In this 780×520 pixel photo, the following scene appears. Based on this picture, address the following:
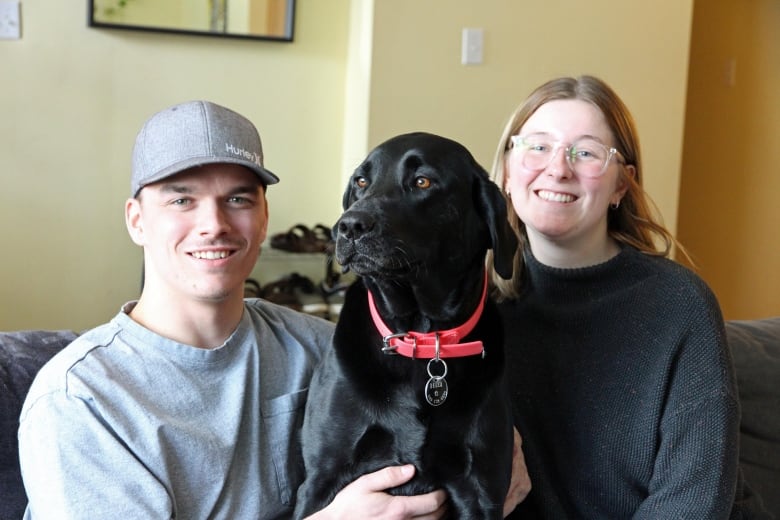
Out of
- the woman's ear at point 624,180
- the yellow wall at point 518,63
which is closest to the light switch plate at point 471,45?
the yellow wall at point 518,63

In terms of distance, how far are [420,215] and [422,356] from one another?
0.23 m

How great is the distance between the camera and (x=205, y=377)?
54.2 inches

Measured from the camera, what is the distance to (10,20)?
122 inches

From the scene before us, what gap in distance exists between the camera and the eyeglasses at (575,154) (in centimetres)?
164

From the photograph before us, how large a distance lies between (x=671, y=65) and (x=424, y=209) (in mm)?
2620

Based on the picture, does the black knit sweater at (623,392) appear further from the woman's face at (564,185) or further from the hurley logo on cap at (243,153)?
the hurley logo on cap at (243,153)

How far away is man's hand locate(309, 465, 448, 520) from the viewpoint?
132 cm

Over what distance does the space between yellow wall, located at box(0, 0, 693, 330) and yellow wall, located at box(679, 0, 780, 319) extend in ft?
2.63

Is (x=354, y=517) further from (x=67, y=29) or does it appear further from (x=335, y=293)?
(x=67, y=29)

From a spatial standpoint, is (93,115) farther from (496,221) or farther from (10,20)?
(496,221)

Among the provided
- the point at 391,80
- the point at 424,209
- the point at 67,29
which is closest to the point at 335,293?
the point at 391,80

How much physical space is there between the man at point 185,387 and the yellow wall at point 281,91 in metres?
1.85

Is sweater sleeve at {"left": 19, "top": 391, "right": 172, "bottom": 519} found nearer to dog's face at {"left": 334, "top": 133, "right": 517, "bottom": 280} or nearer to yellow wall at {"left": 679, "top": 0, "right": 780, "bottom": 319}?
dog's face at {"left": 334, "top": 133, "right": 517, "bottom": 280}

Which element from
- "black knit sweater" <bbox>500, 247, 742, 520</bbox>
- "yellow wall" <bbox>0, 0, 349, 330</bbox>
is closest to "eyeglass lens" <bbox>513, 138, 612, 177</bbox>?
"black knit sweater" <bbox>500, 247, 742, 520</bbox>
